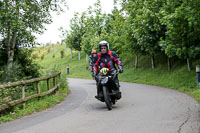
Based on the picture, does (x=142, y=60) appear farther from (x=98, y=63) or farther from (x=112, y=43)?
(x=98, y=63)

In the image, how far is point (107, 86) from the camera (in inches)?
323

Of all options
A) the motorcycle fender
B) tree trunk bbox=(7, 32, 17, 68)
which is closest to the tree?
the motorcycle fender

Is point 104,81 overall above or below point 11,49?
below

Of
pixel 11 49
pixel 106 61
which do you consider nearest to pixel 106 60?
pixel 106 61

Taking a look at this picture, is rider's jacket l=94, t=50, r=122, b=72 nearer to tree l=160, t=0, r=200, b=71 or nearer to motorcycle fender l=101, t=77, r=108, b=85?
motorcycle fender l=101, t=77, r=108, b=85

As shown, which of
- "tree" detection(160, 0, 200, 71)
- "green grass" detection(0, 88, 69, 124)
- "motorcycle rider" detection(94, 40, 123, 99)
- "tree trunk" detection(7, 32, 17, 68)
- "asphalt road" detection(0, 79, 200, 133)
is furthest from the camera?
"tree trunk" detection(7, 32, 17, 68)

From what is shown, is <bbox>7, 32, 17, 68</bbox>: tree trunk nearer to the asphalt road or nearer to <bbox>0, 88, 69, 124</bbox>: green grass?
<bbox>0, 88, 69, 124</bbox>: green grass

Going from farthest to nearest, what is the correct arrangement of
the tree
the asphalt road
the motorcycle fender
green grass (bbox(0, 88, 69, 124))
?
the tree, the motorcycle fender, green grass (bbox(0, 88, 69, 124)), the asphalt road

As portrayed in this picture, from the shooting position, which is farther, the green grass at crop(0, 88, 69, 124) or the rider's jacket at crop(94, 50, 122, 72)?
the rider's jacket at crop(94, 50, 122, 72)

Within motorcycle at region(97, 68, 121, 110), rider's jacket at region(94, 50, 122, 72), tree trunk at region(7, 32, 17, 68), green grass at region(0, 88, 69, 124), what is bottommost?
green grass at region(0, 88, 69, 124)

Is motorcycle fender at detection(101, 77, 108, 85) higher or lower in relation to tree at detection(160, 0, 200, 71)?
lower

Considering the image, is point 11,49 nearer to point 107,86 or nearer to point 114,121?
point 107,86

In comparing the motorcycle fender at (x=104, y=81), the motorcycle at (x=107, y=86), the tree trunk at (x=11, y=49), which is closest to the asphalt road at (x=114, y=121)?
the motorcycle at (x=107, y=86)

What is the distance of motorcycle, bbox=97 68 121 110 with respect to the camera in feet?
25.5
